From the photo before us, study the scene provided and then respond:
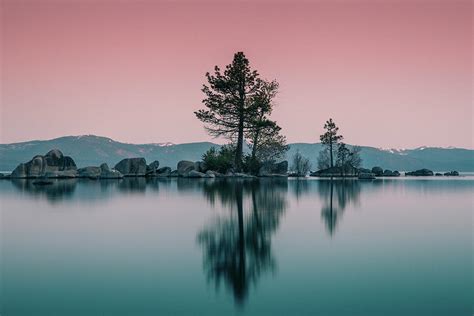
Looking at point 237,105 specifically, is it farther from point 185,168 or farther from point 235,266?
point 235,266

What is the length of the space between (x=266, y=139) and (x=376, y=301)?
169 feet

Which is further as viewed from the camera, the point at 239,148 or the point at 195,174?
the point at 239,148

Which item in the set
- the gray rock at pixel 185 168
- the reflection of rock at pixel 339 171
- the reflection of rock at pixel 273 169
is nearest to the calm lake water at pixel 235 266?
the gray rock at pixel 185 168

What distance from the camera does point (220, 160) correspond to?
2037 inches

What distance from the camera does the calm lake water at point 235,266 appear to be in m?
5.54

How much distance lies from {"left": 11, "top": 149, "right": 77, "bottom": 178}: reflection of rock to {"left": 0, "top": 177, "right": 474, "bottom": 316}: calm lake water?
39.9 m

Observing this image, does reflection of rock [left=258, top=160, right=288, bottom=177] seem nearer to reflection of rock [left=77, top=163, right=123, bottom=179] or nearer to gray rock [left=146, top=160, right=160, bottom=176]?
gray rock [left=146, top=160, right=160, bottom=176]

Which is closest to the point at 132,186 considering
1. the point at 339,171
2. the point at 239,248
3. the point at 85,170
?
the point at 85,170

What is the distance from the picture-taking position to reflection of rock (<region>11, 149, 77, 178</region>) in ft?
168

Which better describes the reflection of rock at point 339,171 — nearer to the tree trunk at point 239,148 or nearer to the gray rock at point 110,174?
the tree trunk at point 239,148

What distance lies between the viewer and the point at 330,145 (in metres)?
66.6

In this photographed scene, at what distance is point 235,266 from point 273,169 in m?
52.2

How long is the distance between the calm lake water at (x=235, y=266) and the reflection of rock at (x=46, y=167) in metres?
39.9

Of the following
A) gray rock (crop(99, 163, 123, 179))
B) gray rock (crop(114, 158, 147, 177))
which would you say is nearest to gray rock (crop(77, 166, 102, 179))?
gray rock (crop(99, 163, 123, 179))
